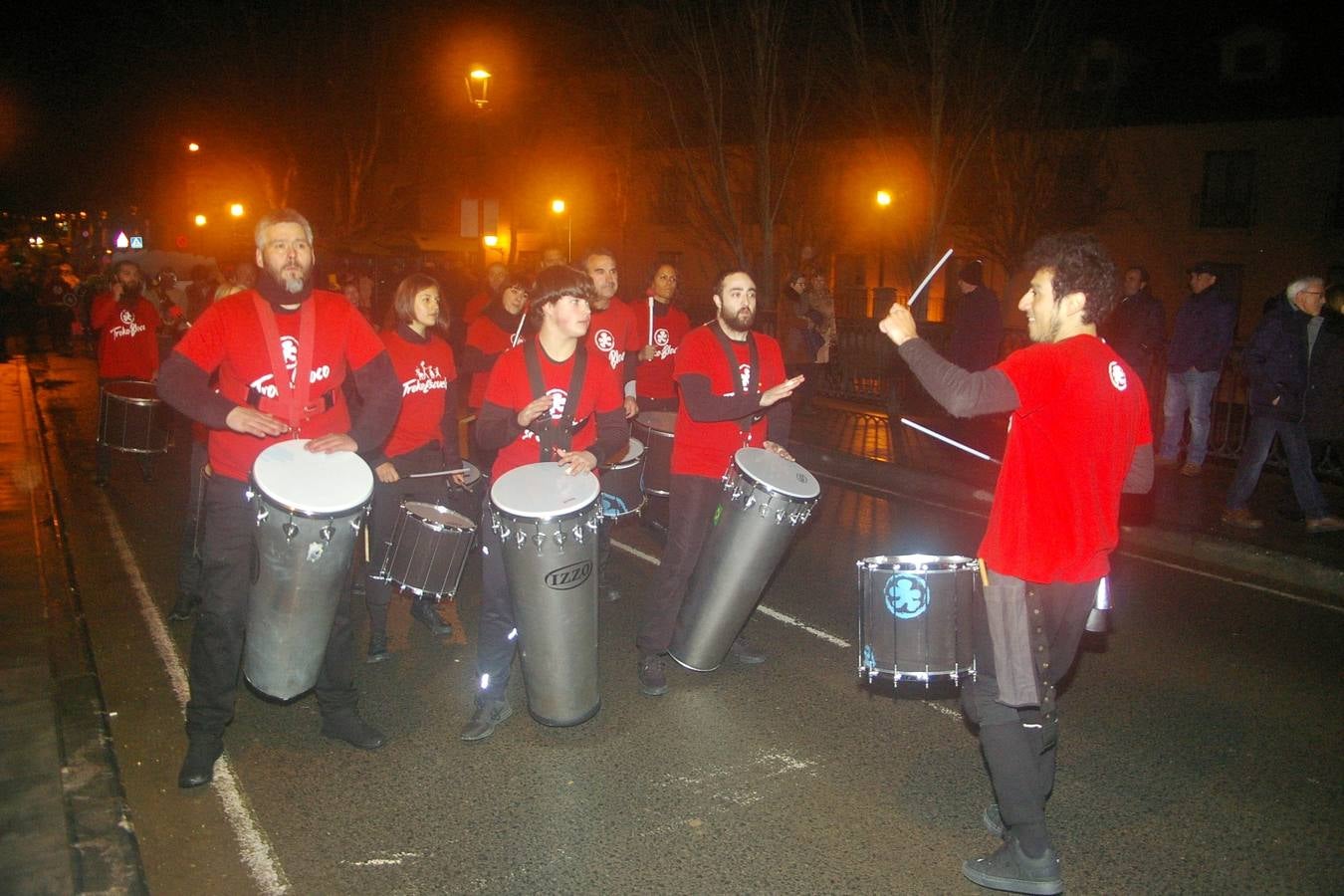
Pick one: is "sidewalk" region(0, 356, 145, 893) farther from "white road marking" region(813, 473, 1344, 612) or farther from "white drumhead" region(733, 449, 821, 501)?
"white road marking" region(813, 473, 1344, 612)

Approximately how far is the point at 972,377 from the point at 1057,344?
11.2 inches

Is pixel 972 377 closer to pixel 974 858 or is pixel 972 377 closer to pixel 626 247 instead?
pixel 974 858

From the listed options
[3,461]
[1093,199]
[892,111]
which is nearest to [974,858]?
[3,461]

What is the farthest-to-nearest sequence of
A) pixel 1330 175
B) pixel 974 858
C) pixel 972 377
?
pixel 1330 175, pixel 974 858, pixel 972 377

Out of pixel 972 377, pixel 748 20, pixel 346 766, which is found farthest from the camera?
pixel 748 20

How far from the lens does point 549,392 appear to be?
4812 mm

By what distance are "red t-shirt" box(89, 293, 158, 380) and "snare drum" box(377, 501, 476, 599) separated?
5751 millimetres

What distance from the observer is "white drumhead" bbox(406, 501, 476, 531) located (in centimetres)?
546

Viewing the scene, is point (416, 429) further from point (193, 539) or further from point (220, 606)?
point (220, 606)

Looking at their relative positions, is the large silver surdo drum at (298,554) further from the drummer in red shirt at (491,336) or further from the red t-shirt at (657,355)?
the red t-shirt at (657,355)

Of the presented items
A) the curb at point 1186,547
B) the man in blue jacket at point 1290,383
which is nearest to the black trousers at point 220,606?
the curb at point 1186,547

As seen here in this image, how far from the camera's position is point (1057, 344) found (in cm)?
335

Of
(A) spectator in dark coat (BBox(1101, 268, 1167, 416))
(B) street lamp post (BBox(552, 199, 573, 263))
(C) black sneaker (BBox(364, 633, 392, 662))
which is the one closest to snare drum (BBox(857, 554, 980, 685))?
(C) black sneaker (BBox(364, 633, 392, 662))

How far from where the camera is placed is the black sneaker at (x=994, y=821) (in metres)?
4.07
